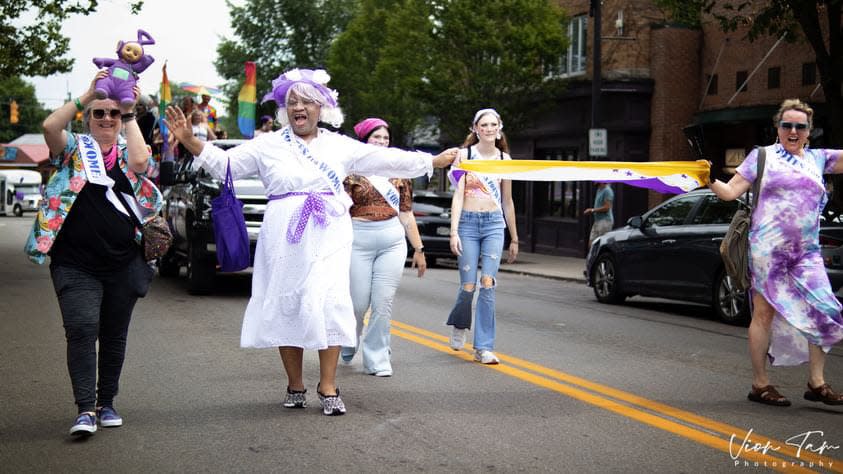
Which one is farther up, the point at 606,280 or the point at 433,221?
the point at 433,221

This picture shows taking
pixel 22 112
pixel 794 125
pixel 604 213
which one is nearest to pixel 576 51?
pixel 604 213

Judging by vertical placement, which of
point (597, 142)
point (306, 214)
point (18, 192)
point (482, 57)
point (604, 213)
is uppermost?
point (482, 57)

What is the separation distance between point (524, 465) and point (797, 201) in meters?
2.88

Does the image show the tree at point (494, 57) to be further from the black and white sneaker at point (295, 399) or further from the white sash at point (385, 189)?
the black and white sneaker at point (295, 399)

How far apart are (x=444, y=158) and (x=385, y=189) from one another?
1.15 metres

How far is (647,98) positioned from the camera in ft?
93.4

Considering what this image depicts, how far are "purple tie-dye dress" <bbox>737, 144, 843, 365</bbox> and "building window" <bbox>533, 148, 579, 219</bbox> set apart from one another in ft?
74.3

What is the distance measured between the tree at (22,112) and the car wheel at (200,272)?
3655 inches

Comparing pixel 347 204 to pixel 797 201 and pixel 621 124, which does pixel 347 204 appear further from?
pixel 621 124

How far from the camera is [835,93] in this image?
52.9ft

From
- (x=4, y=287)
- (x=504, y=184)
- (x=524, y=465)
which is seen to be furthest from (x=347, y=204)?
(x=4, y=287)

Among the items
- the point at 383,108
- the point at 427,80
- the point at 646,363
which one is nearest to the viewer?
the point at 646,363

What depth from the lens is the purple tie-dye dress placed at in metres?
7.06

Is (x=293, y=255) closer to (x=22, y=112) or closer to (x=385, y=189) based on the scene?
(x=385, y=189)
